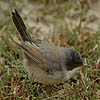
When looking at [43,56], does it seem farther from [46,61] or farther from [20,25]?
[20,25]

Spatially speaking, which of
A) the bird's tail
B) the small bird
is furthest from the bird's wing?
the bird's tail

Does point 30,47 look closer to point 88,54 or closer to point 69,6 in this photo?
point 88,54

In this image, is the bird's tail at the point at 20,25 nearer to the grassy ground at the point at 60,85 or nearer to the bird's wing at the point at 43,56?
the bird's wing at the point at 43,56

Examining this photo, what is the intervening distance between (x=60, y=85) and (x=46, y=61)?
1.95 feet

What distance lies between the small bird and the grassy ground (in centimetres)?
22

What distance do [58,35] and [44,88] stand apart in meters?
1.56

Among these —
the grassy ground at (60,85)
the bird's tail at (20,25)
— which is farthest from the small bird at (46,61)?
the grassy ground at (60,85)

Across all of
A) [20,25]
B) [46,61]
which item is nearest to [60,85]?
[46,61]

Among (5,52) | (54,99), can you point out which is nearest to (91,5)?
(5,52)

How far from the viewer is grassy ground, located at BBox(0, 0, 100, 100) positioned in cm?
431

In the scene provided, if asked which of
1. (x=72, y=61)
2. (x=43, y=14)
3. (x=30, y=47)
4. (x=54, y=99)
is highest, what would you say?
(x=43, y=14)

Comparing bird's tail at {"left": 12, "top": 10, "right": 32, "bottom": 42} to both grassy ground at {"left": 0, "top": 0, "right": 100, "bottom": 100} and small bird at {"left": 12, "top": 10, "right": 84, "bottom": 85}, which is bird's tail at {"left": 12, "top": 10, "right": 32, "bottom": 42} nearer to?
small bird at {"left": 12, "top": 10, "right": 84, "bottom": 85}

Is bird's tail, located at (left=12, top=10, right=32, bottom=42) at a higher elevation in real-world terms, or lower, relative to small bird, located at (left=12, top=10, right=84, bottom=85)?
higher

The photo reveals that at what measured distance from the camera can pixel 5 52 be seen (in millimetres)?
5207
